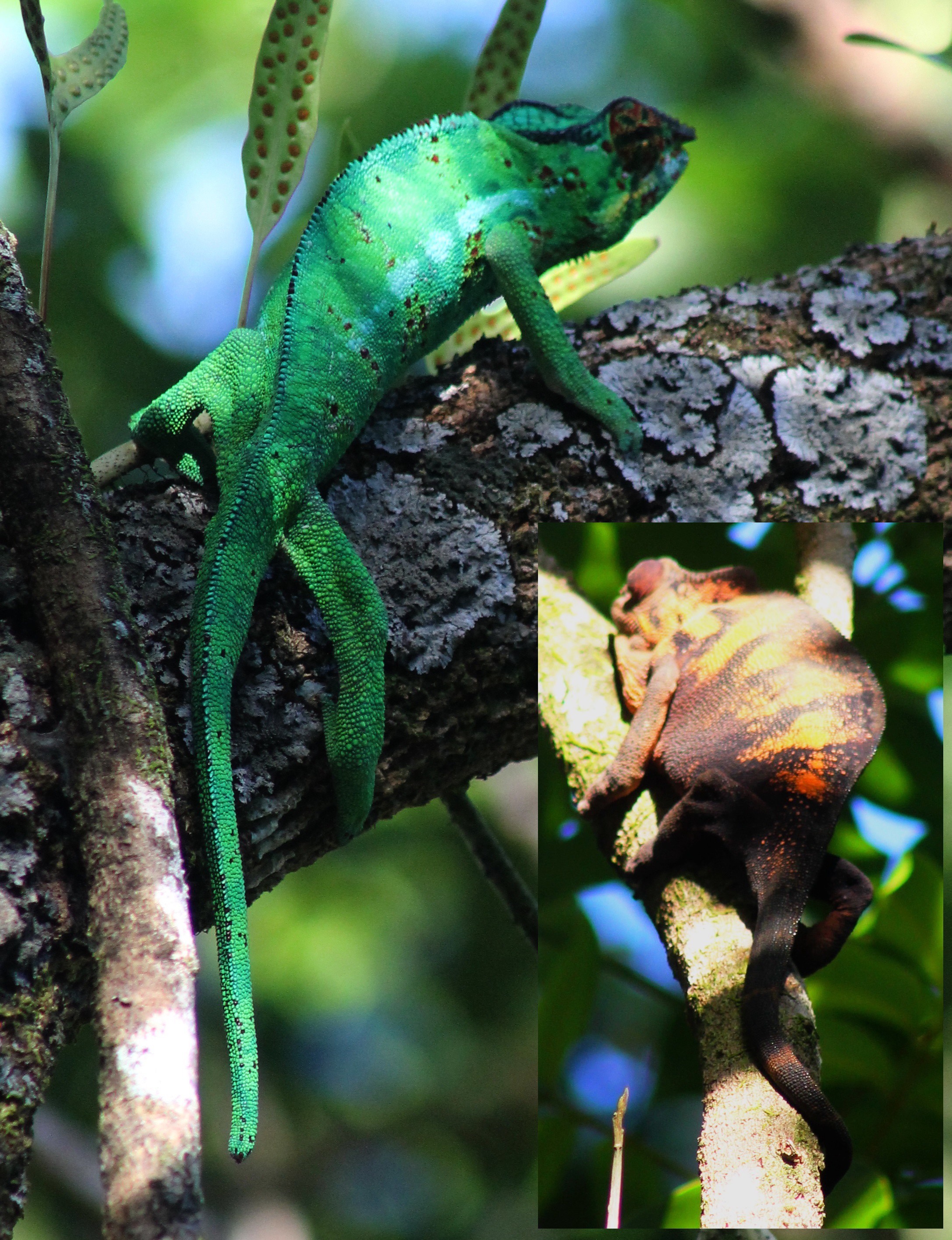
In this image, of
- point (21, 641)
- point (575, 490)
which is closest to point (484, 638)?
point (575, 490)

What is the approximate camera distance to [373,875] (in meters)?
5.10

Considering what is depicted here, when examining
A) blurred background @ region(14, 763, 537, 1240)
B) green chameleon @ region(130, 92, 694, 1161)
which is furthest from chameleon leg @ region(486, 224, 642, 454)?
blurred background @ region(14, 763, 537, 1240)

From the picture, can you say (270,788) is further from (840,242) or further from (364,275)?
(840,242)

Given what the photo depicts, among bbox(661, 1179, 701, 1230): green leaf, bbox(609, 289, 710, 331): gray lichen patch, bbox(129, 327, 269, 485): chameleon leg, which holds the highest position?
bbox(129, 327, 269, 485): chameleon leg

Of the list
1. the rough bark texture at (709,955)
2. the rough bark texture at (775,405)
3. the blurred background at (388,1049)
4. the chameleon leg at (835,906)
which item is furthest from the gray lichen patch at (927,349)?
the blurred background at (388,1049)

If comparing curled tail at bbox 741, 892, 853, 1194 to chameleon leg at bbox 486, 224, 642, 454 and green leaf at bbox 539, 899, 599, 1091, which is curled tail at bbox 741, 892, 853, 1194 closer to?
green leaf at bbox 539, 899, 599, 1091

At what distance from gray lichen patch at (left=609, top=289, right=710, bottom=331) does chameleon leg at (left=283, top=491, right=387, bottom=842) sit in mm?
869

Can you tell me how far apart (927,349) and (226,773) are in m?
1.77

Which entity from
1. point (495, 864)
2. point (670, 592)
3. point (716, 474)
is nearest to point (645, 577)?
point (670, 592)

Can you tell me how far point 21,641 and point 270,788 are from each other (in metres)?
0.41

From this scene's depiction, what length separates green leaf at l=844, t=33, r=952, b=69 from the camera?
2.42 meters

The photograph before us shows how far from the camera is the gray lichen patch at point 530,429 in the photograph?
79.7 inches

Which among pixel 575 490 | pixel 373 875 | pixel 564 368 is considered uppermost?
pixel 564 368

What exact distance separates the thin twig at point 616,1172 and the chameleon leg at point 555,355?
3.88 feet
